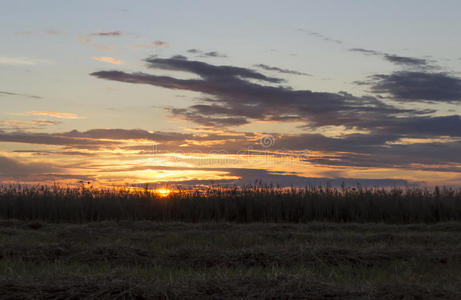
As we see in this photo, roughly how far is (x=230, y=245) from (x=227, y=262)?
2106 mm

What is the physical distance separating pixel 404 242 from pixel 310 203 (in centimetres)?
590

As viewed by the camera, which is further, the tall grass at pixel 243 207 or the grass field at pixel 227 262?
the tall grass at pixel 243 207

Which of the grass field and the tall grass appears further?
the tall grass

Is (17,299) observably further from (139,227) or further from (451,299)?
(139,227)

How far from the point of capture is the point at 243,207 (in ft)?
53.7

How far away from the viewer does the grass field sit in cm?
530

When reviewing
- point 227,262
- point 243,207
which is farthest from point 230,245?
point 243,207

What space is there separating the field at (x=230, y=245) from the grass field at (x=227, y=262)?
0.02 meters

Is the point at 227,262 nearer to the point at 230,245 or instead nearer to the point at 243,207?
the point at 230,245

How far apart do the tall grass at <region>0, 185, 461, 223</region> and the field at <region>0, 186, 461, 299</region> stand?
0.04m

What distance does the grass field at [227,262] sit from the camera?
17.4 feet

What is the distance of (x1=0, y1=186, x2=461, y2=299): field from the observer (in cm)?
538

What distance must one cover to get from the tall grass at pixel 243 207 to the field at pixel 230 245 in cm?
4

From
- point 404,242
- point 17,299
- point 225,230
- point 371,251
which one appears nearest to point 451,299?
point 371,251
